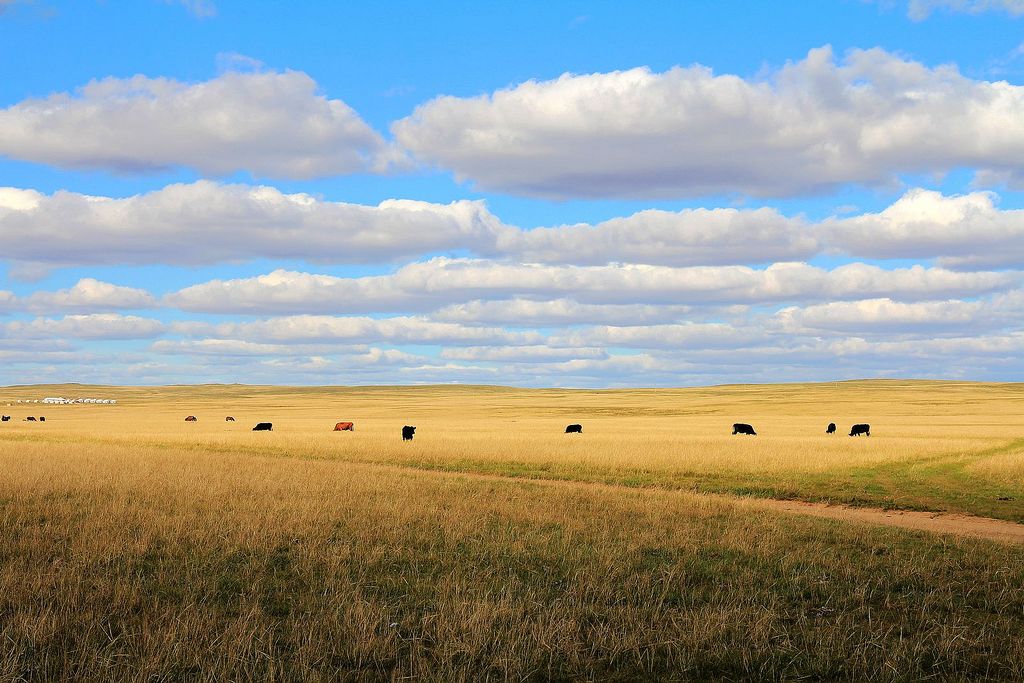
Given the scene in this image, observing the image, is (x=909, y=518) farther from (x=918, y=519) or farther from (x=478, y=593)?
(x=478, y=593)

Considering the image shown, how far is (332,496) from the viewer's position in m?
19.7

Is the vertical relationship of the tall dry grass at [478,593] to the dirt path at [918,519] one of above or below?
above

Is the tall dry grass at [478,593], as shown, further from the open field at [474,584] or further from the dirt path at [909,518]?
the dirt path at [909,518]

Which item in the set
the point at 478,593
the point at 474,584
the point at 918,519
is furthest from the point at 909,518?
the point at 478,593

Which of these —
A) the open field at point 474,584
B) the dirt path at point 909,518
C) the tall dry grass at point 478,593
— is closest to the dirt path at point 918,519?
the dirt path at point 909,518

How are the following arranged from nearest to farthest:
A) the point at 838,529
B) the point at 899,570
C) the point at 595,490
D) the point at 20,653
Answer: the point at 20,653 < the point at 899,570 < the point at 838,529 < the point at 595,490

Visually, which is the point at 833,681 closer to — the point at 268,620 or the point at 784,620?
the point at 784,620

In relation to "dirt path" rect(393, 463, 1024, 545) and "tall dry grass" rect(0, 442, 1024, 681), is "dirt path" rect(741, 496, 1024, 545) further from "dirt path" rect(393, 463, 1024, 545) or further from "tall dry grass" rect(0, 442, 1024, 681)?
"tall dry grass" rect(0, 442, 1024, 681)

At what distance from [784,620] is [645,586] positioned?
1.90m

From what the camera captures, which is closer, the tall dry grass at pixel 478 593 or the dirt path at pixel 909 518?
the tall dry grass at pixel 478 593

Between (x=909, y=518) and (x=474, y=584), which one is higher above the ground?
(x=474, y=584)

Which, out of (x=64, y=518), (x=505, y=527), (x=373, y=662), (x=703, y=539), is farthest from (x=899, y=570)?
(x=64, y=518)

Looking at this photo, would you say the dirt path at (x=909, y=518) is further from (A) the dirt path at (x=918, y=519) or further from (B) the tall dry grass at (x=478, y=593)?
(B) the tall dry grass at (x=478, y=593)

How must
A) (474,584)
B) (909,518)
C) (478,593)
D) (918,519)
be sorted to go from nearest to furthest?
(478,593)
(474,584)
(918,519)
(909,518)
